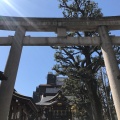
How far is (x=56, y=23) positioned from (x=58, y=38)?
1.03 metres

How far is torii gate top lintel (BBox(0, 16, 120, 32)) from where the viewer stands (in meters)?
10.9

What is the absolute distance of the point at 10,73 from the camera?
30.5ft

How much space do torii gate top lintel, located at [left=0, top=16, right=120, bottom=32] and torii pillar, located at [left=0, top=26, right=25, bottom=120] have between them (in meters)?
0.44

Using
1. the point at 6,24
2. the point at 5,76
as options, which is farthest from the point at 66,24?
the point at 5,76

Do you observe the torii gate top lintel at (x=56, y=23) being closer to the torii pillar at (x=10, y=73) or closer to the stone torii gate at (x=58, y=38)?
the stone torii gate at (x=58, y=38)

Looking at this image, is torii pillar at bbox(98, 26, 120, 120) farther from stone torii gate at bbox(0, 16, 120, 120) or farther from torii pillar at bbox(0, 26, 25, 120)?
torii pillar at bbox(0, 26, 25, 120)

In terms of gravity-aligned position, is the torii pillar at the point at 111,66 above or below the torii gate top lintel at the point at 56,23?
below

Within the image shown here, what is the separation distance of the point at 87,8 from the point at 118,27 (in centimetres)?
887

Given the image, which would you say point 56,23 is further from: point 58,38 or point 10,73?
point 10,73

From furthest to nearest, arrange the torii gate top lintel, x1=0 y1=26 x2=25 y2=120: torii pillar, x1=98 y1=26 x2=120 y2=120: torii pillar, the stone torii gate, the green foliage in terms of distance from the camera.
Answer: the green foliage, the torii gate top lintel, the stone torii gate, x1=98 y1=26 x2=120 y2=120: torii pillar, x1=0 y1=26 x2=25 y2=120: torii pillar

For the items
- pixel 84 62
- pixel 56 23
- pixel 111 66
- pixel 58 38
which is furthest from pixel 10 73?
pixel 84 62

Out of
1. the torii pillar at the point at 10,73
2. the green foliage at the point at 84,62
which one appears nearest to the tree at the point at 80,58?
the green foliage at the point at 84,62

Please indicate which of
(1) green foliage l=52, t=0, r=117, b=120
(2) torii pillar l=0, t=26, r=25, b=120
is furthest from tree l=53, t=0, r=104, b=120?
(2) torii pillar l=0, t=26, r=25, b=120

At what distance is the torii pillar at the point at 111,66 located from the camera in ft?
29.4
